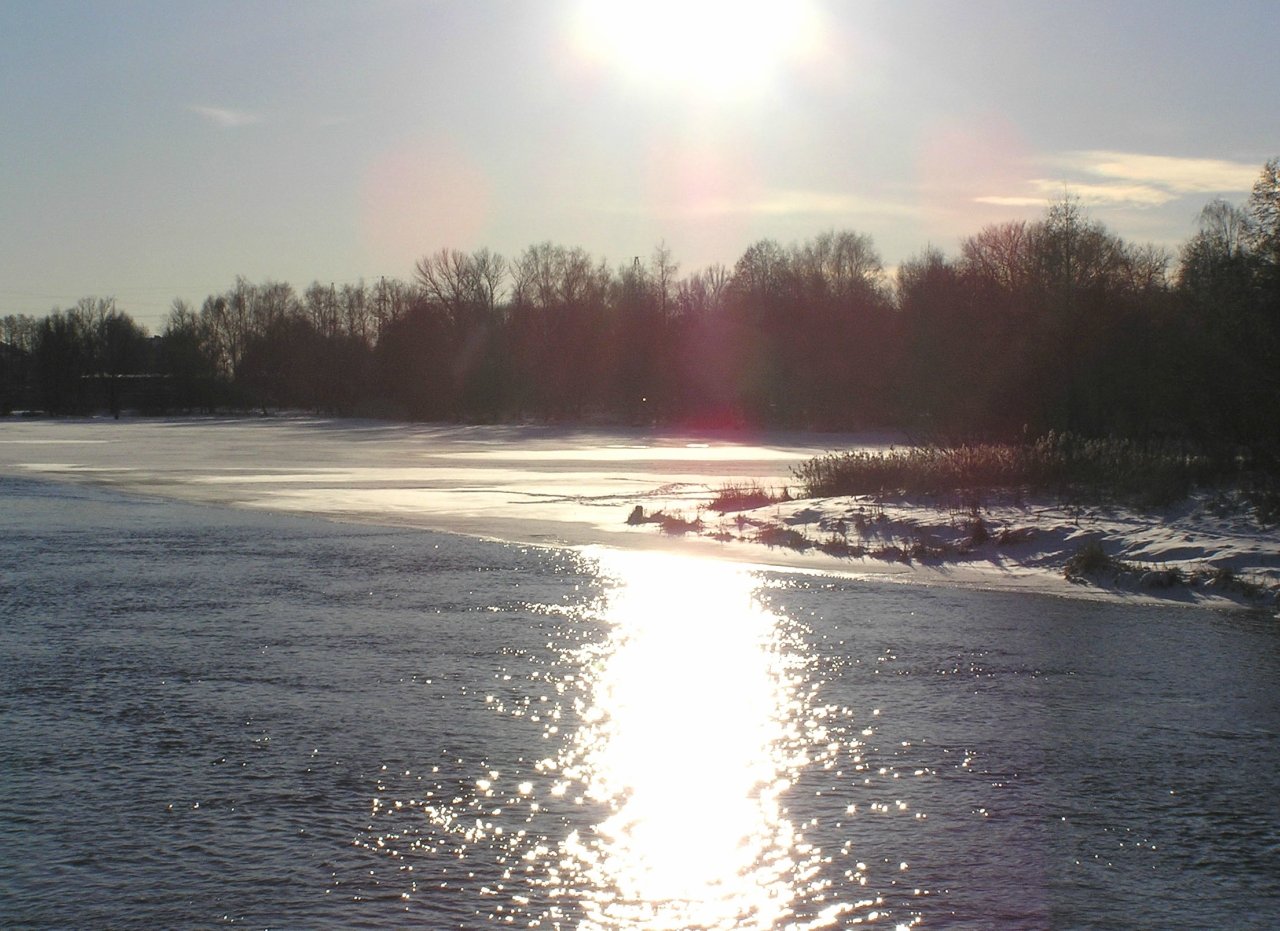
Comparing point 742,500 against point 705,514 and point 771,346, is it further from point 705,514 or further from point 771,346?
point 771,346

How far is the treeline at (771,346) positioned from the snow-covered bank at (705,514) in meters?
2.59

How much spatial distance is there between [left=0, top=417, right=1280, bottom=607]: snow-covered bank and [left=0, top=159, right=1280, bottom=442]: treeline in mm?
2587

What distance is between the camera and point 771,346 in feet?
289

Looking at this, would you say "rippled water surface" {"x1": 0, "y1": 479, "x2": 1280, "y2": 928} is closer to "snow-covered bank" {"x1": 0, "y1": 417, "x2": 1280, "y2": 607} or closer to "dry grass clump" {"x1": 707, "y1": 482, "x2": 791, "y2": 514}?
"snow-covered bank" {"x1": 0, "y1": 417, "x2": 1280, "y2": 607}

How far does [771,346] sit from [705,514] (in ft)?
215

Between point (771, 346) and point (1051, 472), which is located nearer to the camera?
point (1051, 472)

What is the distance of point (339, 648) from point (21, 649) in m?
2.49

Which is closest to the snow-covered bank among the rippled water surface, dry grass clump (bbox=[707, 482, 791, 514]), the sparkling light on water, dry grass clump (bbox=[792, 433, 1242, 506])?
dry grass clump (bbox=[707, 482, 791, 514])

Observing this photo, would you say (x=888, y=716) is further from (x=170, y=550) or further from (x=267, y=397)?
(x=267, y=397)

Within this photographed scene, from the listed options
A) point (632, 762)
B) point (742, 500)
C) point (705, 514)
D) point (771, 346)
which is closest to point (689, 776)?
point (632, 762)

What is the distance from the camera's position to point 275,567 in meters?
16.1

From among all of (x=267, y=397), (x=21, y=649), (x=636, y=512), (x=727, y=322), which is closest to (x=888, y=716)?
(x=21, y=649)

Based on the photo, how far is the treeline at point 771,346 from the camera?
71.2 ft

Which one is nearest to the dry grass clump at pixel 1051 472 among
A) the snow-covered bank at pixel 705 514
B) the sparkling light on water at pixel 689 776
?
the snow-covered bank at pixel 705 514
